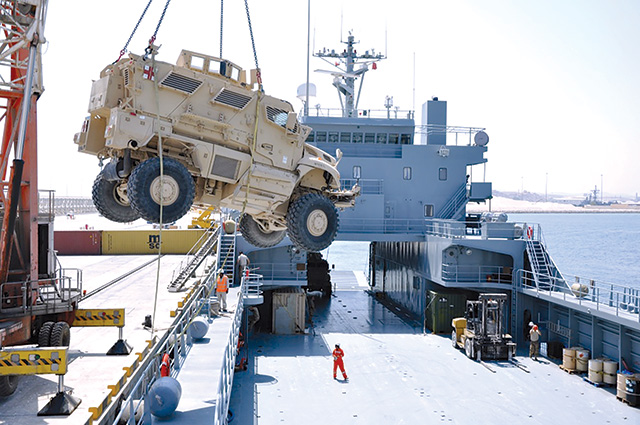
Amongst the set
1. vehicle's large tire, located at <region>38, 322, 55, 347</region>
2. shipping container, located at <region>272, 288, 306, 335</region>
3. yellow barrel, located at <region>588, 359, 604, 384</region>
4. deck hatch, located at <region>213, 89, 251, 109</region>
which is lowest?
yellow barrel, located at <region>588, 359, 604, 384</region>

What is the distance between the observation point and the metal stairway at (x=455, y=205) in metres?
31.4

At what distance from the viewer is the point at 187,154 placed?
9328 mm

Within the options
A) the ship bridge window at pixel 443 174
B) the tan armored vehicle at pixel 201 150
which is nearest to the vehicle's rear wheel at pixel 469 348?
the ship bridge window at pixel 443 174

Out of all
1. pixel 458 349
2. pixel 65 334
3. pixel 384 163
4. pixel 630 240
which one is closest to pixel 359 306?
pixel 384 163

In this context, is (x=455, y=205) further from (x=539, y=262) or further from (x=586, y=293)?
(x=586, y=293)

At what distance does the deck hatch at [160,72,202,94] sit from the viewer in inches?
347

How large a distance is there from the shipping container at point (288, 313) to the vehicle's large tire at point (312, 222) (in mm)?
15824

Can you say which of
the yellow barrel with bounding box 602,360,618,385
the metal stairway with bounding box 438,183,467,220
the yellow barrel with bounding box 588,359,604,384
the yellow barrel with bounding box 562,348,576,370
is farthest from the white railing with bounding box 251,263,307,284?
the yellow barrel with bounding box 602,360,618,385

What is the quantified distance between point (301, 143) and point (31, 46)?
6.05m

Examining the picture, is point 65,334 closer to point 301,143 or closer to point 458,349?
point 301,143

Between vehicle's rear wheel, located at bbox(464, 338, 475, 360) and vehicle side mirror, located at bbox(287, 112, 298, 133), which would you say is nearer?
vehicle side mirror, located at bbox(287, 112, 298, 133)

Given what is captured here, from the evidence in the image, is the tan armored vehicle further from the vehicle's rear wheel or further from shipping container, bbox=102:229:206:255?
shipping container, bbox=102:229:206:255

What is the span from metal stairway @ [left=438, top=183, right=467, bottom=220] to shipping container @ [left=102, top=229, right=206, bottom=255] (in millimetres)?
14602

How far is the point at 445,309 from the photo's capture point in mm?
26922
